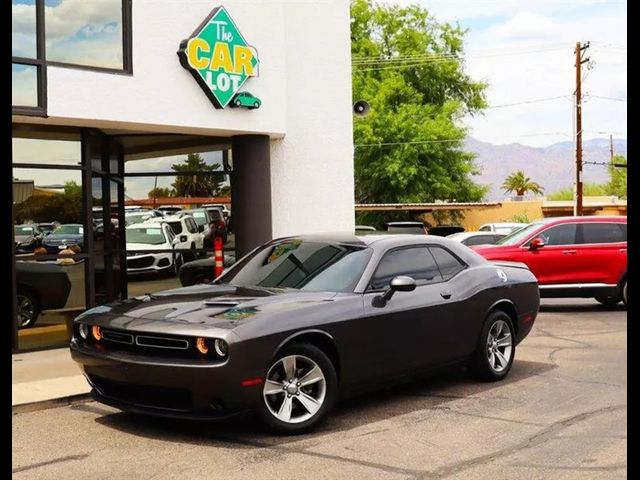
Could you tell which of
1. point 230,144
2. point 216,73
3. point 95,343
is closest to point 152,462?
point 95,343

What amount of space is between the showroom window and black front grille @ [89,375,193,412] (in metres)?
4.96

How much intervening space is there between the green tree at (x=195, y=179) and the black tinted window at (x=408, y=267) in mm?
6630

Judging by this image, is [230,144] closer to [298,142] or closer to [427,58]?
[298,142]

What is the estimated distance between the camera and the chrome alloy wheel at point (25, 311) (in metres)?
11.3

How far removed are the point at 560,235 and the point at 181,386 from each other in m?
11.1

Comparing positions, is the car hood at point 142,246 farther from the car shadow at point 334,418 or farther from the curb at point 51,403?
the car shadow at point 334,418

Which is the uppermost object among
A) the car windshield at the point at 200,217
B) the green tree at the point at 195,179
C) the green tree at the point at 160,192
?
the green tree at the point at 195,179

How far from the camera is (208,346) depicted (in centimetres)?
629

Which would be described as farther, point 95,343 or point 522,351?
point 522,351

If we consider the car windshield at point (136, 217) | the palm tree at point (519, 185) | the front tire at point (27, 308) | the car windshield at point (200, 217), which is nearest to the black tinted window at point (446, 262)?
the front tire at point (27, 308)

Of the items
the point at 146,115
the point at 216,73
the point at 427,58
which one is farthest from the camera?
the point at 427,58

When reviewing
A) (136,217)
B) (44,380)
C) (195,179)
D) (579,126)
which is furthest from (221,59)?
(579,126)

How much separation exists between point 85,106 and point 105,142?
2.11m

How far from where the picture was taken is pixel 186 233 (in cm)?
1427
